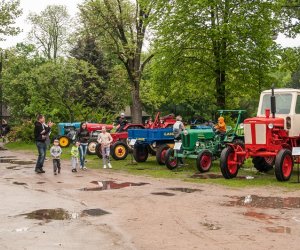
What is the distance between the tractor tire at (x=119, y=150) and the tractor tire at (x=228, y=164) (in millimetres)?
6989

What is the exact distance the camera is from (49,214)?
29.7 feet

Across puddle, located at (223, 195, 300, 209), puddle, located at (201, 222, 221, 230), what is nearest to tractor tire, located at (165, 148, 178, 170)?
puddle, located at (223, 195, 300, 209)

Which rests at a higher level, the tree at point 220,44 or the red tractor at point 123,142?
the tree at point 220,44

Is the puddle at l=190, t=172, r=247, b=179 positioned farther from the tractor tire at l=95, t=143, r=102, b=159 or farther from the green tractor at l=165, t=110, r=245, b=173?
the tractor tire at l=95, t=143, r=102, b=159

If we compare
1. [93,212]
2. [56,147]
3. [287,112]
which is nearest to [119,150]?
[56,147]

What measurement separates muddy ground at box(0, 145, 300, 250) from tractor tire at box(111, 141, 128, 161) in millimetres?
6017

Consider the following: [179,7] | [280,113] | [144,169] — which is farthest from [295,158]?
[179,7]

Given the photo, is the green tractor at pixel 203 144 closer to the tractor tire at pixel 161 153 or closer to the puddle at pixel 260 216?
the tractor tire at pixel 161 153

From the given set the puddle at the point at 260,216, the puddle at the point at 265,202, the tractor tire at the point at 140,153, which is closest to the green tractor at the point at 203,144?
the tractor tire at the point at 140,153

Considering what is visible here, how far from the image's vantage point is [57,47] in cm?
6931

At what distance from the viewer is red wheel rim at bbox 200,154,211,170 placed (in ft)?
51.4

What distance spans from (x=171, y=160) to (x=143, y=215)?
7694 millimetres

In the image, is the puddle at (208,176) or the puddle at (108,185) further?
the puddle at (208,176)

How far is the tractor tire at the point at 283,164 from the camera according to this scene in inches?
508
